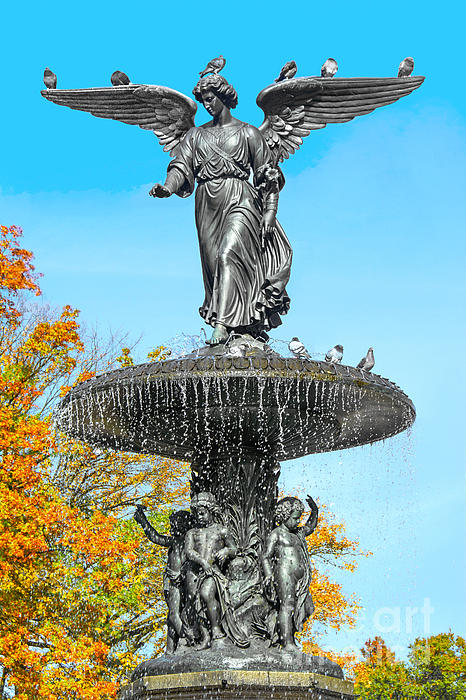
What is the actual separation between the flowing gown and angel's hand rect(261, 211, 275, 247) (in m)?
0.05

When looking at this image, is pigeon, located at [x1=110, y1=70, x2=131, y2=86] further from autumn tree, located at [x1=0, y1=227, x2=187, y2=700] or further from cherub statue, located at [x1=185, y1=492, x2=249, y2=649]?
autumn tree, located at [x1=0, y1=227, x2=187, y2=700]

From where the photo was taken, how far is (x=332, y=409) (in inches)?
325

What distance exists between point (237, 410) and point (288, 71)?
3.96m

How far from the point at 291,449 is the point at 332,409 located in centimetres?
136

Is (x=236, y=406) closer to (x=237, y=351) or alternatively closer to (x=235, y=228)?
(x=237, y=351)

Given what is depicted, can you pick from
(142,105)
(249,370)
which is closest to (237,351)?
(249,370)

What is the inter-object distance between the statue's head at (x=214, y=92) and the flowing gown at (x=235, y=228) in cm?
25

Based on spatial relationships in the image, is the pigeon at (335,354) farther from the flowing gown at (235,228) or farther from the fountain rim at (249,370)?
the flowing gown at (235,228)

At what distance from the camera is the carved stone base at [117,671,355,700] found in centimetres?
672

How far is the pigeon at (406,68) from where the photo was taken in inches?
378

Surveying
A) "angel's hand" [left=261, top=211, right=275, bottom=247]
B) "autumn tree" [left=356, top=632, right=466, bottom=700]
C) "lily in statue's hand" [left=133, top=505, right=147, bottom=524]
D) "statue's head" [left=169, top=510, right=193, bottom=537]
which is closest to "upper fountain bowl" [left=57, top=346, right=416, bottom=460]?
"statue's head" [left=169, top=510, right=193, bottom=537]

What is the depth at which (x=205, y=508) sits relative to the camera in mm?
7844

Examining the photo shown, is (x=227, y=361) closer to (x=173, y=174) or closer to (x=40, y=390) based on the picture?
(x=173, y=174)

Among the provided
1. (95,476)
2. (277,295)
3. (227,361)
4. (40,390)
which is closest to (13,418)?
(40,390)
